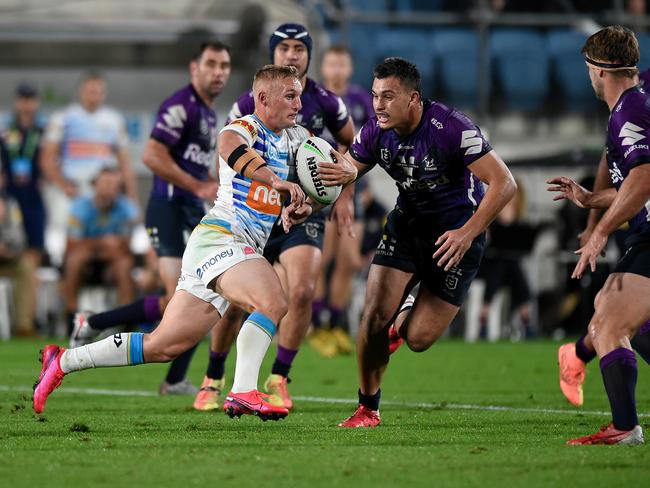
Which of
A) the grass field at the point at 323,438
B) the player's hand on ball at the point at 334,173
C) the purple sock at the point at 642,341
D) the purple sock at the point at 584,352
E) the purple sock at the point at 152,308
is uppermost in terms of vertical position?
the player's hand on ball at the point at 334,173

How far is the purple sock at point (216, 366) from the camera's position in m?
8.55

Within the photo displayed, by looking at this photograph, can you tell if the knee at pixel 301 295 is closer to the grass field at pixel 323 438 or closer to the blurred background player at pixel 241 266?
the grass field at pixel 323 438

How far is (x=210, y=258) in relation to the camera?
6.88 meters

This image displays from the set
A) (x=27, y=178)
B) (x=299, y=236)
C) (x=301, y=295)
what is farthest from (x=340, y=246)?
(x=301, y=295)

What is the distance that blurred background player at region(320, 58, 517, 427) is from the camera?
7.10 meters

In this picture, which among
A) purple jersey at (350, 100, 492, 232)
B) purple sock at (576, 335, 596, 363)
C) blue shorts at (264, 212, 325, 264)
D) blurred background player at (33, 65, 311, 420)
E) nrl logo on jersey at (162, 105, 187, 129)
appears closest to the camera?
blurred background player at (33, 65, 311, 420)

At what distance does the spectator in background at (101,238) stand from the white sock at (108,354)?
28.1ft

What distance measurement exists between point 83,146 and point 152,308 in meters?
7.06

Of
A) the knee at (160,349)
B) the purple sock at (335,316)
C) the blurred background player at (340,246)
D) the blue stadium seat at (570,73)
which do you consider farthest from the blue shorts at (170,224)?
the blue stadium seat at (570,73)

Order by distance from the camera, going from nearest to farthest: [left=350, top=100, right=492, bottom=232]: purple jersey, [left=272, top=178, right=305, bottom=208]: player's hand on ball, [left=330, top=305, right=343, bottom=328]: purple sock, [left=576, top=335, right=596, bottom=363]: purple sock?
1. [left=272, top=178, right=305, bottom=208]: player's hand on ball
2. [left=350, top=100, right=492, bottom=232]: purple jersey
3. [left=576, top=335, right=596, bottom=363]: purple sock
4. [left=330, top=305, right=343, bottom=328]: purple sock

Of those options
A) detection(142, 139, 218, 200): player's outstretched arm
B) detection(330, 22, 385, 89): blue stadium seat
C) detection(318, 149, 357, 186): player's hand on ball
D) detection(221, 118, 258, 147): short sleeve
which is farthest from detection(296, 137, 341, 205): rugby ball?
detection(330, 22, 385, 89): blue stadium seat

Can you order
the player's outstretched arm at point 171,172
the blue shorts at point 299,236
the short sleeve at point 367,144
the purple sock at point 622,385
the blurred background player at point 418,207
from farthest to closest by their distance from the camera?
the player's outstretched arm at point 171,172 < the blue shorts at point 299,236 < the short sleeve at point 367,144 < the blurred background player at point 418,207 < the purple sock at point 622,385

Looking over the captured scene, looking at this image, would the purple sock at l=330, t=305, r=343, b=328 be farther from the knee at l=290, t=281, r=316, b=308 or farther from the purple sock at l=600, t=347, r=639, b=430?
the purple sock at l=600, t=347, r=639, b=430

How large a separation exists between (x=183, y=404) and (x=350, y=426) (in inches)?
71.1
